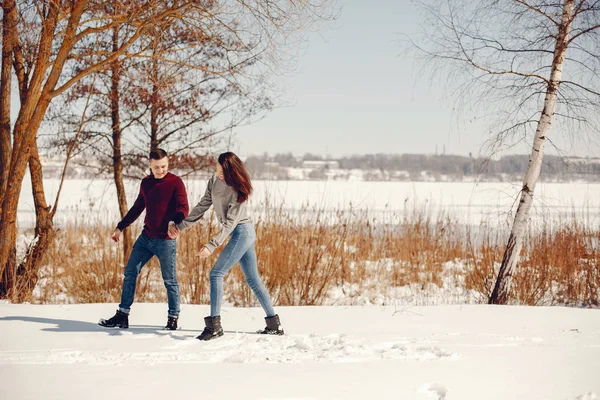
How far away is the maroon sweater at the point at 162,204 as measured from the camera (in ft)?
15.8

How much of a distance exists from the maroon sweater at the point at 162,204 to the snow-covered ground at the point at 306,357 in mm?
903

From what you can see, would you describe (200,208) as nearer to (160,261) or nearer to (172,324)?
(160,261)

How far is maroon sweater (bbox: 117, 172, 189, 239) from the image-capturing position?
4.83m

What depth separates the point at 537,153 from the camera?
7027 mm

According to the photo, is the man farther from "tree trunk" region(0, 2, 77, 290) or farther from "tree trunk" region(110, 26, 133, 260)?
"tree trunk" region(110, 26, 133, 260)

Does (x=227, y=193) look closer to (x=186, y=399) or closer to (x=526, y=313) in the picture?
(x=186, y=399)

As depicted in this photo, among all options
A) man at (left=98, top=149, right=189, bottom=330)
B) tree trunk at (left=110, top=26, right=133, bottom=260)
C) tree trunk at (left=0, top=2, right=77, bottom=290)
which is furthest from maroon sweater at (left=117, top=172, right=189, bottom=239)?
tree trunk at (left=110, top=26, right=133, bottom=260)

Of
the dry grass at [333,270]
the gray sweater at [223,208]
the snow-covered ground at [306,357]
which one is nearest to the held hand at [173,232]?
the gray sweater at [223,208]

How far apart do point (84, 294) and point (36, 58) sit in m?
3.05

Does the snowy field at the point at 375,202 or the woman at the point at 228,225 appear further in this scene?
the snowy field at the point at 375,202

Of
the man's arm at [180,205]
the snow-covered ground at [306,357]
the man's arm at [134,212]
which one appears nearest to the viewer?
the snow-covered ground at [306,357]

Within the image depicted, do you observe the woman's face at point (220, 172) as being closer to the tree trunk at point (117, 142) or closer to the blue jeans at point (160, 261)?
the blue jeans at point (160, 261)

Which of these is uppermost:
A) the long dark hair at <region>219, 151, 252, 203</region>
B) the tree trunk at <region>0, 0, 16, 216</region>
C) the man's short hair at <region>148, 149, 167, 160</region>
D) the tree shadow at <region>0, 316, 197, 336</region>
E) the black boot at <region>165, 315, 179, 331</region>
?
the tree trunk at <region>0, 0, 16, 216</region>

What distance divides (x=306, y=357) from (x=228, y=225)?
115cm
